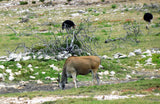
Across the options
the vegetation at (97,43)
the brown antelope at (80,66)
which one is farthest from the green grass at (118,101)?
the brown antelope at (80,66)

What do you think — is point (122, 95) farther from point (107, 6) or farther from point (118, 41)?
point (107, 6)

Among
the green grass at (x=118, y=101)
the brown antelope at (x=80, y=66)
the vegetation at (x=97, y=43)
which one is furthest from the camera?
the brown antelope at (x=80, y=66)

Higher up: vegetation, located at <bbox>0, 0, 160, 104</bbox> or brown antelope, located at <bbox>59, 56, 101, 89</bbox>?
brown antelope, located at <bbox>59, 56, 101, 89</bbox>

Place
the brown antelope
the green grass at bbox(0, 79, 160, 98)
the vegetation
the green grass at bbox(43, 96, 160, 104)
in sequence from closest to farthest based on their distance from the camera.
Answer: the green grass at bbox(43, 96, 160, 104), the green grass at bbox(0, 79, 160, 98), the vegetation, the brown antelope

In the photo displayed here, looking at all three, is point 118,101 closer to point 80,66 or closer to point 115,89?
point 115,89

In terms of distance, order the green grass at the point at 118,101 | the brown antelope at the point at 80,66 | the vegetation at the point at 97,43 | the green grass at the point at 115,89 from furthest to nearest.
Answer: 1. the brown antelope at the point at 80,66
2. the vegetation at the point at 97,43
3. the green grass at the point at 115,89
4. the green grass at the point at 118,101

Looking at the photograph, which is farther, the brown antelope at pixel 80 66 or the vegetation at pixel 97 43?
the brown antelope at pixel 80 66

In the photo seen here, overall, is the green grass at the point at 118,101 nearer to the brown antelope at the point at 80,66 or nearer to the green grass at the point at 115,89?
the green grass at the point at 115,89

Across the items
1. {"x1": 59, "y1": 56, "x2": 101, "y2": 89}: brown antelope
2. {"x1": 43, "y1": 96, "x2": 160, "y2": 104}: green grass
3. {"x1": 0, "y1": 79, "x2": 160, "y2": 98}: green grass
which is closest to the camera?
{"x1": 43, "y1": 96, "x2": 160, "y2": 104}: green grass

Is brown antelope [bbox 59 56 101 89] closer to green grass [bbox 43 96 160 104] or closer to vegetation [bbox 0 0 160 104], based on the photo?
vegetation [bbox 0 0 160 104]

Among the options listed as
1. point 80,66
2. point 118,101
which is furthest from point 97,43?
point 118,101

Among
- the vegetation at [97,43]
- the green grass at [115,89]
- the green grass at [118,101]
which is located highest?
the green grass at [118,101]

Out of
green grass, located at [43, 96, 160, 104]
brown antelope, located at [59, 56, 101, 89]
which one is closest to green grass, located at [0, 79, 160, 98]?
green grass, located at [43, 96, 160, 104]

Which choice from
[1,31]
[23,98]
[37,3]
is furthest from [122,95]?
[37,3]
